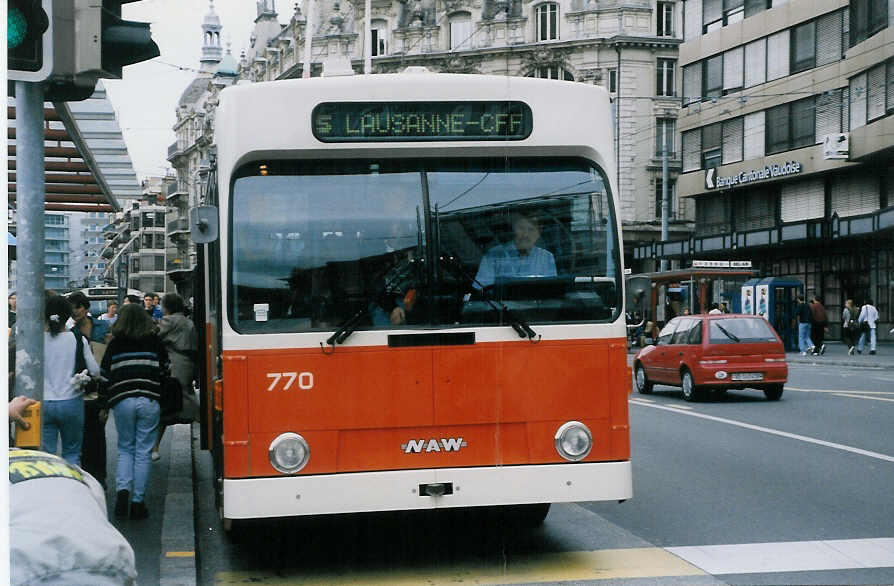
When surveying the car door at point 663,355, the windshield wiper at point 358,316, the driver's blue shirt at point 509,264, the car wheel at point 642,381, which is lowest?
the car wheel at point 642,381

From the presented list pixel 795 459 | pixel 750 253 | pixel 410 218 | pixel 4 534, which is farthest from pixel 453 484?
pixel 750 253

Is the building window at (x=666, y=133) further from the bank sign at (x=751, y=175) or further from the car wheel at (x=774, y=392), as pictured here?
the car wheel at (x=774, y=392)

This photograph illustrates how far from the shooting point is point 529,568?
715 cm

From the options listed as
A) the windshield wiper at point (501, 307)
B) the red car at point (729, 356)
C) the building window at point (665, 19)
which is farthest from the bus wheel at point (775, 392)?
the building window at point (665, 19)

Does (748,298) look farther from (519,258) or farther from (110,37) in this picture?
(110,37)

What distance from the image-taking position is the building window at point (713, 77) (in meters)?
46.6

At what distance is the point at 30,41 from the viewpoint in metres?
4.33

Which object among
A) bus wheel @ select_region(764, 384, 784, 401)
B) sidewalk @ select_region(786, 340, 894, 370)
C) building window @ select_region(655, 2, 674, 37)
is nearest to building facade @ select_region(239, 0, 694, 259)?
building window @ select_region(655, 2, 674, 37)

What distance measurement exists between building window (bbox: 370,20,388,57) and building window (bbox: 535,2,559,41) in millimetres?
7968

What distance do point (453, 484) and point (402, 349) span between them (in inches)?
31.9

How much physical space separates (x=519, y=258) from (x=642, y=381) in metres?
14.9

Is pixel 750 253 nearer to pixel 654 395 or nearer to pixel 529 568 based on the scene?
pixel 654 395

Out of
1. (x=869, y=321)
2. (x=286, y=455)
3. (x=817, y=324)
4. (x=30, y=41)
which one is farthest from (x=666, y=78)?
(x=30, y=41)

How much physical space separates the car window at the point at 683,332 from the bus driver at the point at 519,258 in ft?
42.7
